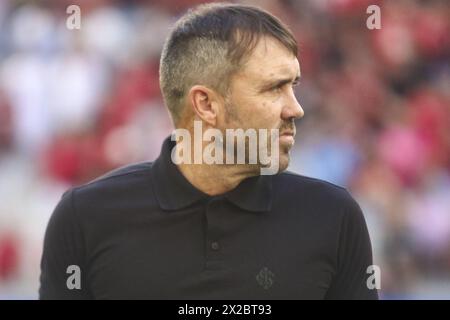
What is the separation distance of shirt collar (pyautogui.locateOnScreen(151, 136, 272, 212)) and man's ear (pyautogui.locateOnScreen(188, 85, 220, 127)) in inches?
3.7

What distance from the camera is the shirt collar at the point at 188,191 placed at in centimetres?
140

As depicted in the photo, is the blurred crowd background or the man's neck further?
the blurred crowd background

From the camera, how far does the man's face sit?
54.1 inches

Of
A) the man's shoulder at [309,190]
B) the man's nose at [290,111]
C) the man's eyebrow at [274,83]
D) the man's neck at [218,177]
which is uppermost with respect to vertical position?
the man's eyebrow at [274,83]

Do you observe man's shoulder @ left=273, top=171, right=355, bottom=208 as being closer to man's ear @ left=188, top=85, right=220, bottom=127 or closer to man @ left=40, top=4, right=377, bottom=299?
man @ left=40, top=4, right=377, bottom=299

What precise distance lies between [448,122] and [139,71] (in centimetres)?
132

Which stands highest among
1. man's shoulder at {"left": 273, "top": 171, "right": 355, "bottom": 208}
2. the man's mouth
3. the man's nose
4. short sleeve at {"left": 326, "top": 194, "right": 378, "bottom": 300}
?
the man's nose

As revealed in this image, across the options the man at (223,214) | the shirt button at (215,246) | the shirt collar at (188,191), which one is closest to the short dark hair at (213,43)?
the man at (223,214)

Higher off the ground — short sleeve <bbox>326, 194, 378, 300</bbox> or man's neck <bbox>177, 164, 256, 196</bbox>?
man's neck <bbox>177, 164, 256, 196</bbox>

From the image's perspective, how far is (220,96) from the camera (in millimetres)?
1439

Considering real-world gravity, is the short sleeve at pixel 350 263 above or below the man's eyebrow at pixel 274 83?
below

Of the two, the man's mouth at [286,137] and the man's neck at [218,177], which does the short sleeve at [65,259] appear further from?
the man's mouth at [286,137]

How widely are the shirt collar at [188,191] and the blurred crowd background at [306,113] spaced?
1911mm

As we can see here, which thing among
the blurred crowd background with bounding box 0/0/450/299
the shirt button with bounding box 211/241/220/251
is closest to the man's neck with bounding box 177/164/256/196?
the shirt button with bounding box 211/241/220/251
